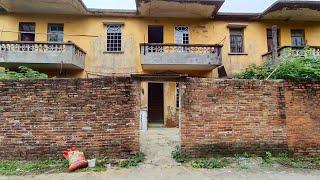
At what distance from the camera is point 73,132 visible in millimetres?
8617

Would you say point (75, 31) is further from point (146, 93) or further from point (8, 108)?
point (8, 108)

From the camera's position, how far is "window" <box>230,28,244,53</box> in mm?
18297

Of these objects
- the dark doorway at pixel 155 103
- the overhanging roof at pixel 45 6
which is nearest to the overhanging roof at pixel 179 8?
the overhanging roof at pixel 45 6

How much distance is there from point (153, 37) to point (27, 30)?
6611 millimetres

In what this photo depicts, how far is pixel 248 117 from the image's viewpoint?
9.08 m

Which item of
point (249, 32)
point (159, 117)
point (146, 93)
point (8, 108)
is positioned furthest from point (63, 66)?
point (249, 32)

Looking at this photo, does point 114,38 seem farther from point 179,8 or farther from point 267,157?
point 267,157

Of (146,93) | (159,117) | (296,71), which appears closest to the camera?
(296,71)

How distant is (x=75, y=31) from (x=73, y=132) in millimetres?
10094

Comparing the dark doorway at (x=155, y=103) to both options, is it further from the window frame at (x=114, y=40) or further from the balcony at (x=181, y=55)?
the window frame at (x=114, y=40)

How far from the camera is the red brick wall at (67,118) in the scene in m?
8.55

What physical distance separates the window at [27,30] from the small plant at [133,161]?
37.7 feet

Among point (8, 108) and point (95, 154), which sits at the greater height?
point (8, 108)

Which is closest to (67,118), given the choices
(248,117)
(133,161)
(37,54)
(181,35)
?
(133,161)
